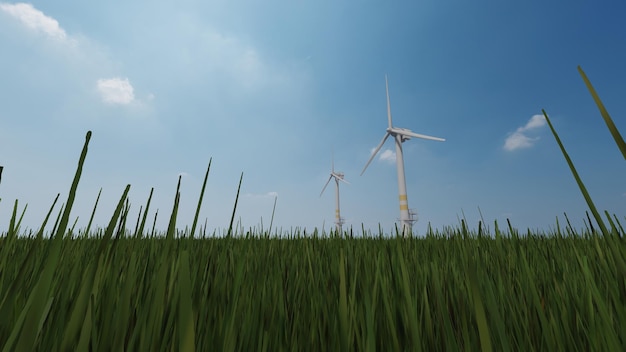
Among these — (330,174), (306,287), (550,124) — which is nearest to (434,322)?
(306,287)

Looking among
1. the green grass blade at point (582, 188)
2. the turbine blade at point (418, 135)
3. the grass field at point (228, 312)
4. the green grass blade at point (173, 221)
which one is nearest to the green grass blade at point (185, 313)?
the grass field at point (228, 312)

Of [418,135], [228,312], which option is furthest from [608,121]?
[418,135]

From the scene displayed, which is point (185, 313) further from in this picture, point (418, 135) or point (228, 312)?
point (418, 135)

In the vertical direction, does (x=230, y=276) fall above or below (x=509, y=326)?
above

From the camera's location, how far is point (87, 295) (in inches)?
24.7

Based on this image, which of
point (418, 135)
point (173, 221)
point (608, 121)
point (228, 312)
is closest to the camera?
point (608, 121)

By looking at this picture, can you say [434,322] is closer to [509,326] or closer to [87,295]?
[509,326]

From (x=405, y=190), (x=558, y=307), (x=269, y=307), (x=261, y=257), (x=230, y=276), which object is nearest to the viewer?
(x=558, y=307)

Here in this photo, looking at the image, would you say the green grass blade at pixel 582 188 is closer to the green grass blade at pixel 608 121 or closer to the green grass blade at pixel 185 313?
the green grass blade at pixel 608 121

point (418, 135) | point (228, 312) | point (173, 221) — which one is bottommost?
point (228, 312)

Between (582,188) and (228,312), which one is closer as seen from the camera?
(582,188)

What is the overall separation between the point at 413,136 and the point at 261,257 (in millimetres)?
17221

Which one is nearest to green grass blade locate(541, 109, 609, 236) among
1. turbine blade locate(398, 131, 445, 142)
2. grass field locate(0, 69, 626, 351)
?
grass field locate(0, 69, 626, 351)

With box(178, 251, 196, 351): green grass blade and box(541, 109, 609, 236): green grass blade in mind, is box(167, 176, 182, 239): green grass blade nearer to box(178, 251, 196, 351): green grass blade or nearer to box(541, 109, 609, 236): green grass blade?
box(178, 251, 196, 351): green grass blade
